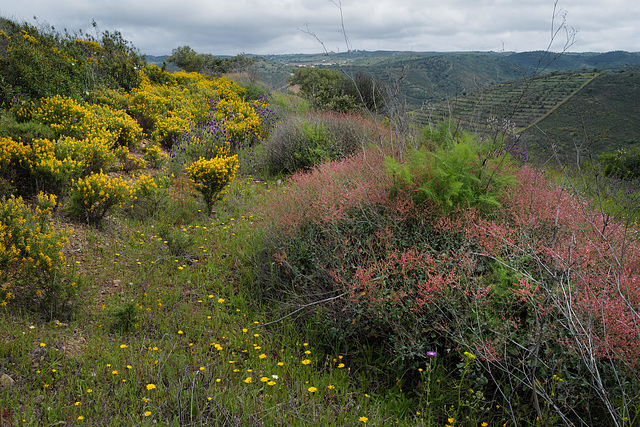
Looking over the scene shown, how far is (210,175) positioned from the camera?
5352 millimetres

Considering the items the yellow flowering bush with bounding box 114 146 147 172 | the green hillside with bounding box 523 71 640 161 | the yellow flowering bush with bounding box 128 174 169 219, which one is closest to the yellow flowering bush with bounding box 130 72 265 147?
the yellow flowering bush with bounding box 114 146 147 172

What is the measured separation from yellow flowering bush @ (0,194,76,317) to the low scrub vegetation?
17 mm

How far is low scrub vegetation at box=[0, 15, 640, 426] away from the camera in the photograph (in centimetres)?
221

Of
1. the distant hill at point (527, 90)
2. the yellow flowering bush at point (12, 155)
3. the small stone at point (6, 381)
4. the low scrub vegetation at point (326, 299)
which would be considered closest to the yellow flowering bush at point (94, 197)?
the low scrub vegetation at point (326, 299)

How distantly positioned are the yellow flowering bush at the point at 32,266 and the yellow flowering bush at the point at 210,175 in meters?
2.29

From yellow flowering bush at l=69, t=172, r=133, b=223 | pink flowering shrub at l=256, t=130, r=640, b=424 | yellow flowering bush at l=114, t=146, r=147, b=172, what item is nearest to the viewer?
pink flowering shrub at l=256, t=130, r=640, b=424

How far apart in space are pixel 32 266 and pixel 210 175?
2.61 metres

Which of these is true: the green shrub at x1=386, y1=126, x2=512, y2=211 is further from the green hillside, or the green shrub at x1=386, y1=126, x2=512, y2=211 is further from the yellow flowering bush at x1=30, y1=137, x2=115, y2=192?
the green hillside

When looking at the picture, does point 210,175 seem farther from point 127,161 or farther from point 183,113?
point 183,113

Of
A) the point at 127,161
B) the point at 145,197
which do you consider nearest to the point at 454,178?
the point at 145,197

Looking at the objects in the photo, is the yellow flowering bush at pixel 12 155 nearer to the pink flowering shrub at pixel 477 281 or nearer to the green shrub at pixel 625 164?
the pink flowering shrub at pixel 477 281

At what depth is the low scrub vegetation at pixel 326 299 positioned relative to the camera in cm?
221

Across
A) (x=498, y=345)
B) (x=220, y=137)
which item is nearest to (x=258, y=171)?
(x=220, y=137)

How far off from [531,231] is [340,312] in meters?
1.74
